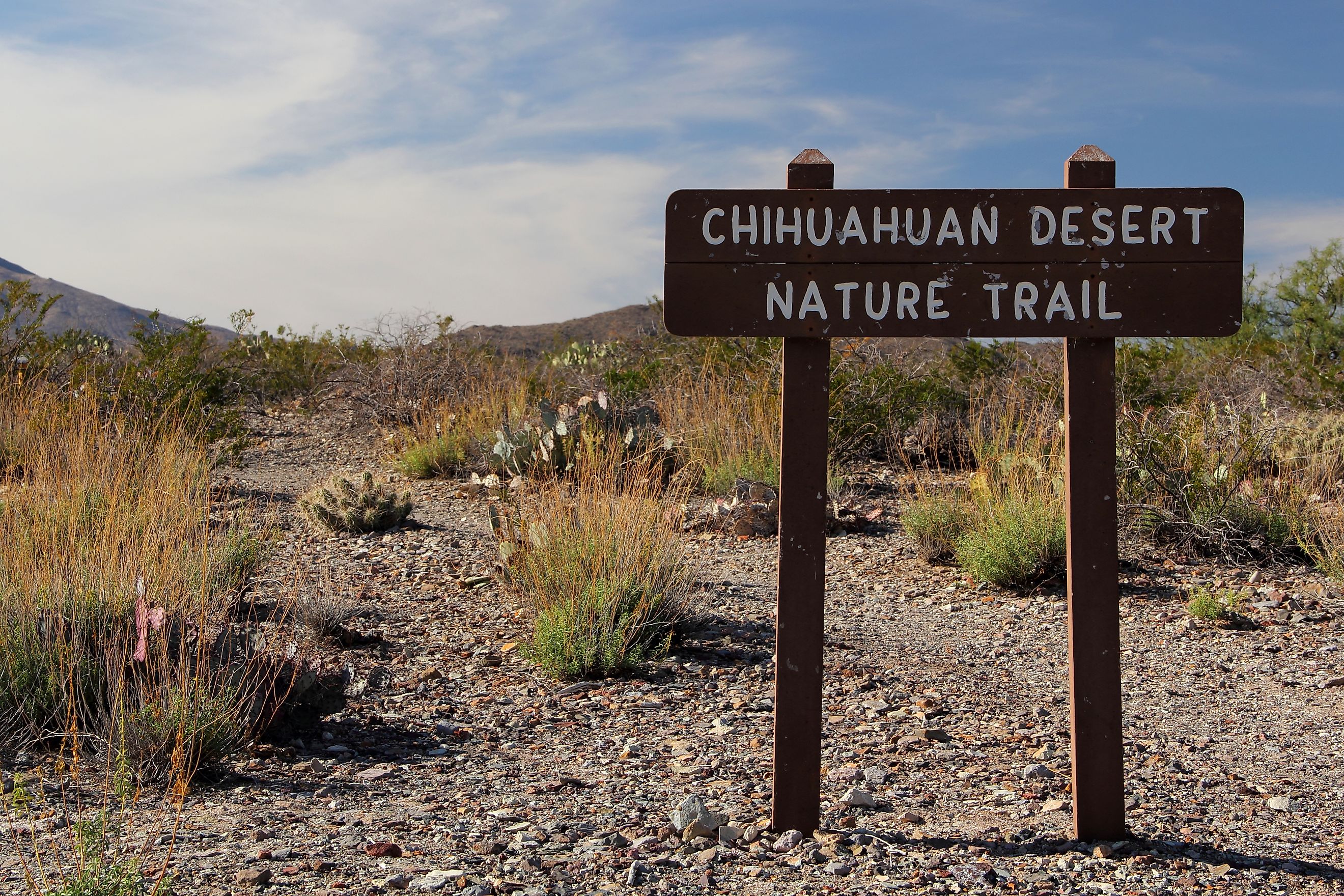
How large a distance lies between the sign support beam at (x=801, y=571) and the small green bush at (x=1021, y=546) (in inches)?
149

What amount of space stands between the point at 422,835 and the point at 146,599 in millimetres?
1925

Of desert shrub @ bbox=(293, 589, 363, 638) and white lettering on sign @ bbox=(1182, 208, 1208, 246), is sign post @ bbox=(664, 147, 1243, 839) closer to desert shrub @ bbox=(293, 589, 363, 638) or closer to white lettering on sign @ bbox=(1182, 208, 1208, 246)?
white lettering on sign @ bbox=(1182, 208, 1208, 246)

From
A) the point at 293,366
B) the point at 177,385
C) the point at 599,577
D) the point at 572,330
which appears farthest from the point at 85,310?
the point at 599,577

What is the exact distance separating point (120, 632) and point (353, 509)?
164 inches

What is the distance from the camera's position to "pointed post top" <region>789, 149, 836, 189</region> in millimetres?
3148

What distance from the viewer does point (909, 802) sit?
345 cm

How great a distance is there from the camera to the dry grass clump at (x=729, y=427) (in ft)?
30.7

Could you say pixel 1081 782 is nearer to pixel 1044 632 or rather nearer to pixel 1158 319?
pixel 1158 319

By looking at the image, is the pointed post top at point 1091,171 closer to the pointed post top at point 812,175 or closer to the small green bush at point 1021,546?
the pointed post top at point 812,175

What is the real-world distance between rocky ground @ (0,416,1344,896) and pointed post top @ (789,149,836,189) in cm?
195

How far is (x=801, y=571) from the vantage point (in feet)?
10.4

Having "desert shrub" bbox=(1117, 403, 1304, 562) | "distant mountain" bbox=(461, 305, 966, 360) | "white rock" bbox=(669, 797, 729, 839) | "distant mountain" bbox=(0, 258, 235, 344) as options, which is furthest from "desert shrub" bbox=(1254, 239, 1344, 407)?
"distant mountain" bbox=(0, 258, 235, 344)

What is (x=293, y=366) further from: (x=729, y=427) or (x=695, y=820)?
(x=695, y=820)

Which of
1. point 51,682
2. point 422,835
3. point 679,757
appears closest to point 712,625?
point 679,757
